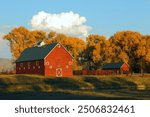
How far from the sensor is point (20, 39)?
12412cm

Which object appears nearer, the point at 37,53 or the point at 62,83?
the point at 62,83

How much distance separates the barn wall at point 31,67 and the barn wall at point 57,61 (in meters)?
1.41

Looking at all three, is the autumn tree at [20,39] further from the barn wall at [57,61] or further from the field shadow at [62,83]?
the field shadow at [62,83]

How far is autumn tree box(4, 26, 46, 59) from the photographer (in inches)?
4688

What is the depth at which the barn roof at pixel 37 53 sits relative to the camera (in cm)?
9236

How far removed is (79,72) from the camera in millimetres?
105312

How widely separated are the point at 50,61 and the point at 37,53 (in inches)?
264

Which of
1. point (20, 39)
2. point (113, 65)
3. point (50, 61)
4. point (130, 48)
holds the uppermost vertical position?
point (20, 39)

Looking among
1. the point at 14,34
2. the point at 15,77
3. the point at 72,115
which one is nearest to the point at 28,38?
the point at 14,34

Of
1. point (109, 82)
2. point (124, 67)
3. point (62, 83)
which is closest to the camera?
point (62, 83)

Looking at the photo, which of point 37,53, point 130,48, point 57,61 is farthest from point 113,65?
point 57,61

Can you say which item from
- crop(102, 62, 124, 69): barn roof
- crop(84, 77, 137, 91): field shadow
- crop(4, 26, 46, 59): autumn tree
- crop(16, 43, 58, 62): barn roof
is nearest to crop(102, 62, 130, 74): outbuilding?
crop(102, 62, 124, 69): barn roof

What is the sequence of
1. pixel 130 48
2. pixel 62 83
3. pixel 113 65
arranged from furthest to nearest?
1. pixel 130 48
2. pixel 113 65
3. pixel 62 83

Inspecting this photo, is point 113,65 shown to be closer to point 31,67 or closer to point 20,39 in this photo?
point 20,39
